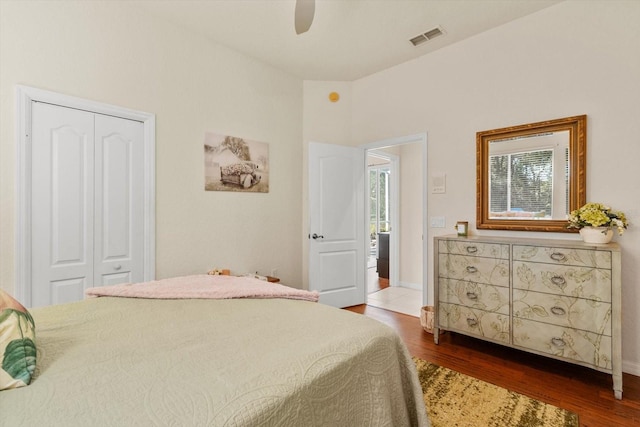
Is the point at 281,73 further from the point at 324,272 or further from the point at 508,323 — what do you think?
the point at 508,323

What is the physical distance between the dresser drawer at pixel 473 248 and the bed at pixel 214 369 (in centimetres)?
164

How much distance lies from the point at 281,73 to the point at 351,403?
363 cm

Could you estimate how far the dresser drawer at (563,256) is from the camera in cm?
211

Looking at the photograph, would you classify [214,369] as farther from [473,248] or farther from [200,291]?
[473,248]

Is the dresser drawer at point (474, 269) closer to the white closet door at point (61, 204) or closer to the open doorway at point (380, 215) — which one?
the open doorway at point (380, 215)

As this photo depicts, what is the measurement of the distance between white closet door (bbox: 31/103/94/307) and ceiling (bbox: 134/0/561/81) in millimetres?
1200

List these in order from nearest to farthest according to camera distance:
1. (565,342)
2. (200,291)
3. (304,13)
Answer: (200,291)
(304,13)
(565,342)

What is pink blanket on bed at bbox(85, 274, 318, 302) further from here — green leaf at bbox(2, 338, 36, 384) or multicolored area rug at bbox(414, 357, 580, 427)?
multicolored area rug at bbox(414, 357, 580, 427)

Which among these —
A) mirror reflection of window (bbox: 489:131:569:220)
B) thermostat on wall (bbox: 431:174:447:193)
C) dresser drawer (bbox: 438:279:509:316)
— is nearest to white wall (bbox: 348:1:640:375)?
thermostat on wall (bbox: 431:174:447:193)

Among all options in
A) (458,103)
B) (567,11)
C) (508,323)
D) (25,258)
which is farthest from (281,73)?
(508,323)

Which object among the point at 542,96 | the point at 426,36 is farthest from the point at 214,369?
the point at 426,36

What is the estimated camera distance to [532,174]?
275cm

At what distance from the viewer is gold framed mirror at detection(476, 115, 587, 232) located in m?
2.53

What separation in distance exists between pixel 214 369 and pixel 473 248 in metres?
2.40
